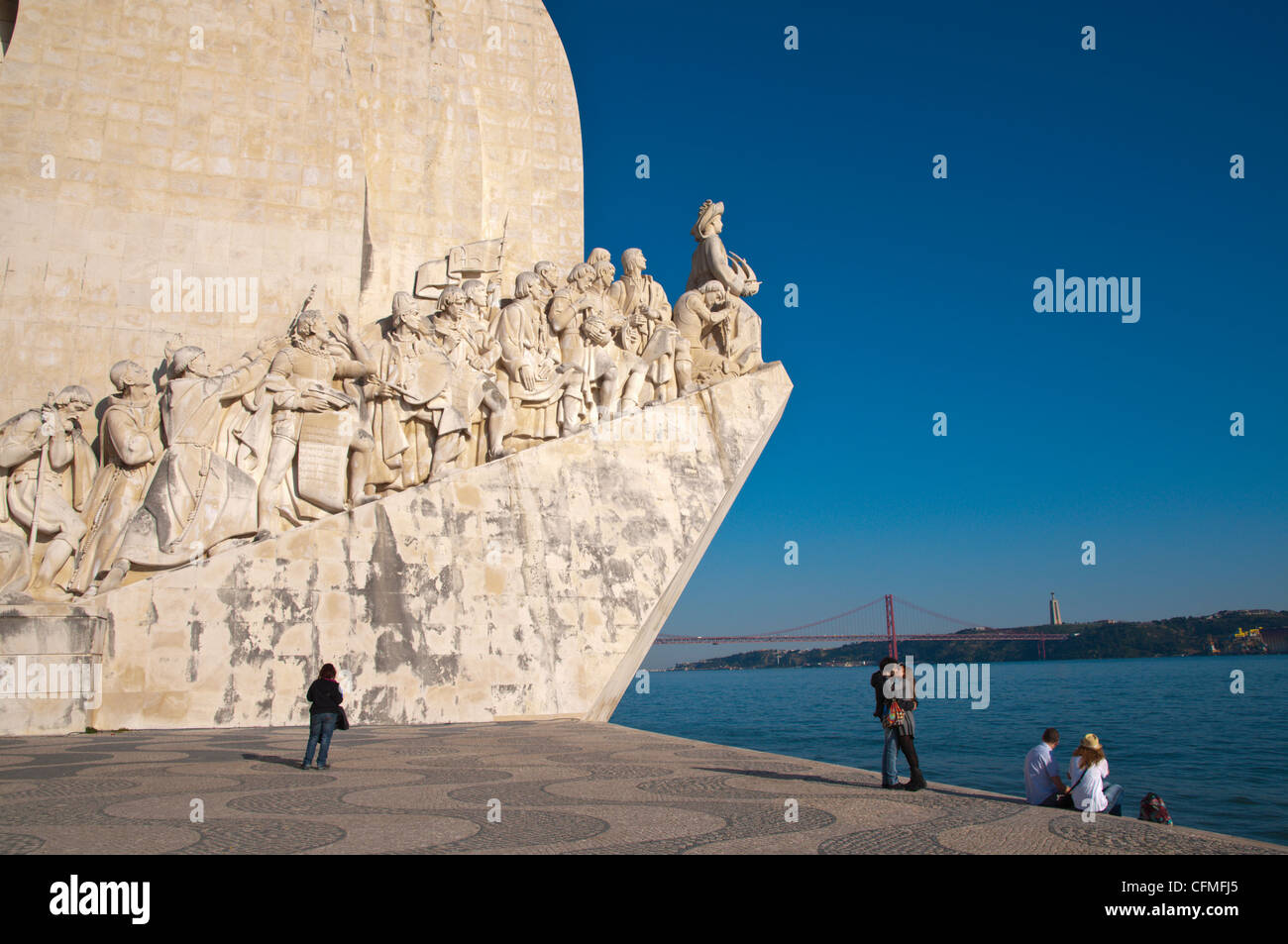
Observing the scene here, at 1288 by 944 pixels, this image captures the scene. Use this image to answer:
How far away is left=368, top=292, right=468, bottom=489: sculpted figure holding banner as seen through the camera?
881cm

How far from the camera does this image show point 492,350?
379 inches

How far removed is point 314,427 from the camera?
8469mm

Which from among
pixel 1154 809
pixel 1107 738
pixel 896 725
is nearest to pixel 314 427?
pixel 896 725

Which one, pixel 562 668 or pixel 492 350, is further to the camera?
pixel 492 350

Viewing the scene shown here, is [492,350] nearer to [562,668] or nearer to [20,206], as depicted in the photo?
[562,668]

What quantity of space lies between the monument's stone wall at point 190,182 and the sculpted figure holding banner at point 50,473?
0.72m

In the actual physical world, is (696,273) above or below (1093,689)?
above

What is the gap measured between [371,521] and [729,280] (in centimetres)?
494

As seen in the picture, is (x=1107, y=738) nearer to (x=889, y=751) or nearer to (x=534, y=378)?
(x=534, y=378)

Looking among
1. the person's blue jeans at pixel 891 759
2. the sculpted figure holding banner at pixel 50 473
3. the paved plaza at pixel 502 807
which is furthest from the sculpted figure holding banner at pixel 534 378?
the person's blue jeans at pixel 891 759
